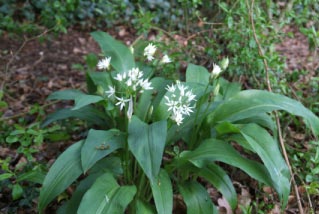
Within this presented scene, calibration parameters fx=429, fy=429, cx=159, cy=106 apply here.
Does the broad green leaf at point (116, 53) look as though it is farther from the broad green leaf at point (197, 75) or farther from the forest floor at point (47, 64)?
the forest floor at point (47, 64)

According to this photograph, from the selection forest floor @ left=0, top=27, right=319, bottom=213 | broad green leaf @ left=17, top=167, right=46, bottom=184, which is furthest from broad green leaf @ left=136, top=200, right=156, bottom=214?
forest floor @ left=0, top=27, right=319, bottom=213

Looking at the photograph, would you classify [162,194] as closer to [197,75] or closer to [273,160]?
[273,160]

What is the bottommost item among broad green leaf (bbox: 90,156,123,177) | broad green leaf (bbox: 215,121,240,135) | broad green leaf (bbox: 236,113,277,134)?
broad green leaf (bbox: 90,156,123,177)

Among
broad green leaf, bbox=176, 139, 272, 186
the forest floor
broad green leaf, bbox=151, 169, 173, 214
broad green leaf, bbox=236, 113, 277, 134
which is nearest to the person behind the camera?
broad green leaf, bbox=151, 169, 173, 214

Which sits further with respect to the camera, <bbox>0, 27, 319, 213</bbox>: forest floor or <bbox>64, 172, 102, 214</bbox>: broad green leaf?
<bbox>0, 27, 319, 213</bbox>: forest floor

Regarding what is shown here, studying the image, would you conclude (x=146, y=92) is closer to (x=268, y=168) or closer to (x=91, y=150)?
(x=91, y=150)

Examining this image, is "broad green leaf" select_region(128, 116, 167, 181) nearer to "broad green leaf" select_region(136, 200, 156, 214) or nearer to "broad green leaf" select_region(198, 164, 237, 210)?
"broad green leaf" select_region(136, 200, 156, 214)

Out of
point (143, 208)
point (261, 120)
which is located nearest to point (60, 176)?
point (143, 208)
